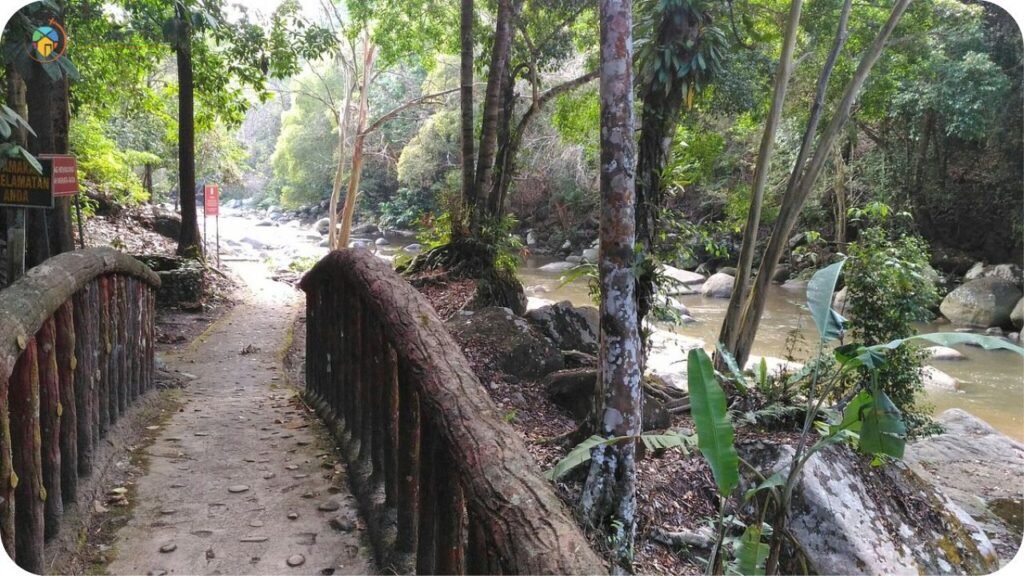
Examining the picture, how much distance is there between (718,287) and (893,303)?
472 inches

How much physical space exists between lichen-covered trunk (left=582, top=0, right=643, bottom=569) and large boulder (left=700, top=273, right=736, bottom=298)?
52.9ft

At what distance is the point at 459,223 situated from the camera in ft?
31.2

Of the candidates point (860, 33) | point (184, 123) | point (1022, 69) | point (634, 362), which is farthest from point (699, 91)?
point (1022, 69)

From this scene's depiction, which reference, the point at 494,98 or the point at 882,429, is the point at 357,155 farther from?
the point at 882,429

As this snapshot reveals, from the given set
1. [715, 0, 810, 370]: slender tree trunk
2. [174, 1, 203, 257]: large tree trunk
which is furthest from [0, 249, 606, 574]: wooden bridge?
[174, 1, 203, 257]: large tree trunk

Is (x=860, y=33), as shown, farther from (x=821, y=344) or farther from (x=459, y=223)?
(x=821, y=344)

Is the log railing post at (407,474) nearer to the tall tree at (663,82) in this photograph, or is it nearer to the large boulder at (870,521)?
the large boulder at (870,521)

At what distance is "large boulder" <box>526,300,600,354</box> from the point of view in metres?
7.99

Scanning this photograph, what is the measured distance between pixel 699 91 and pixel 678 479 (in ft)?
9.98

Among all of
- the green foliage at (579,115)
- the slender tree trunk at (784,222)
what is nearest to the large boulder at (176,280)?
the green foliage at (579,115)

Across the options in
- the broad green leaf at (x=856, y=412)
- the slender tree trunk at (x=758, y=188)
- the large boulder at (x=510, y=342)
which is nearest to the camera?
the broad green leaf at (x=856, y=412)

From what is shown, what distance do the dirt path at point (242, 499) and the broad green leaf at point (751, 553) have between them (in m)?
1.39

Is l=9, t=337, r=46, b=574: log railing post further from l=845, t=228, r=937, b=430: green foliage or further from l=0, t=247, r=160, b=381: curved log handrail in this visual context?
l=845, t=228, r=937, b=430: green foliage

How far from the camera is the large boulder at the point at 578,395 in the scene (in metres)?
5.99
